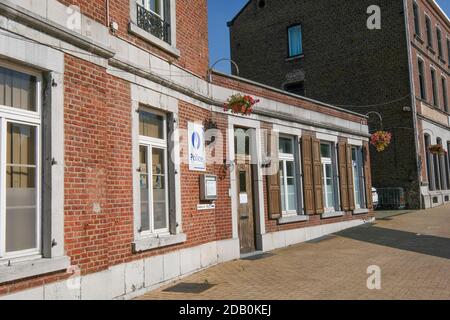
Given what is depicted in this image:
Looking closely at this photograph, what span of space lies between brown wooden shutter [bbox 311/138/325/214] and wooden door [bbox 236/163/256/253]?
2820 mm

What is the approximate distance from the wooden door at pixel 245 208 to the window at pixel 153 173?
9.18ft

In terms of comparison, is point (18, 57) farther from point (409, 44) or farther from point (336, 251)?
point (409, 44)

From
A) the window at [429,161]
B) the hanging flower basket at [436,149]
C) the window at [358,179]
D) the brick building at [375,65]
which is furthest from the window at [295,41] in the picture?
the window at [358,179]

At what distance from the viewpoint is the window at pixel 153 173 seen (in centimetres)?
765

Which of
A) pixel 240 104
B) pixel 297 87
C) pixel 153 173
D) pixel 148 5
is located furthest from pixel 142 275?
pixel 297 87

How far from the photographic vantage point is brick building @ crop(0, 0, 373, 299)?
526 centimetres

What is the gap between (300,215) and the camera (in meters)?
12.5

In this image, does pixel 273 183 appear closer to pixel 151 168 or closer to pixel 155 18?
pixel 151 168

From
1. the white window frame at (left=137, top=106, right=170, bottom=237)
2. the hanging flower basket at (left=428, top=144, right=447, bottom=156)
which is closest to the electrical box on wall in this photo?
the white window frame at (left=137, top=106, right=170, bottom=237)

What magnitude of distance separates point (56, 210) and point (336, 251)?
7148mm

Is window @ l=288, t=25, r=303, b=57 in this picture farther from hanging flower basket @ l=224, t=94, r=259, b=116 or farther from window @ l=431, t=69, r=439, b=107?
hanging flower basket @ l=224, t=94, r=259, b=116

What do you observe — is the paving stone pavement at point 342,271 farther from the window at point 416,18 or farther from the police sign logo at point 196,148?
the window at point 416,18

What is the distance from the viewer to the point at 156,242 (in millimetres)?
7449
